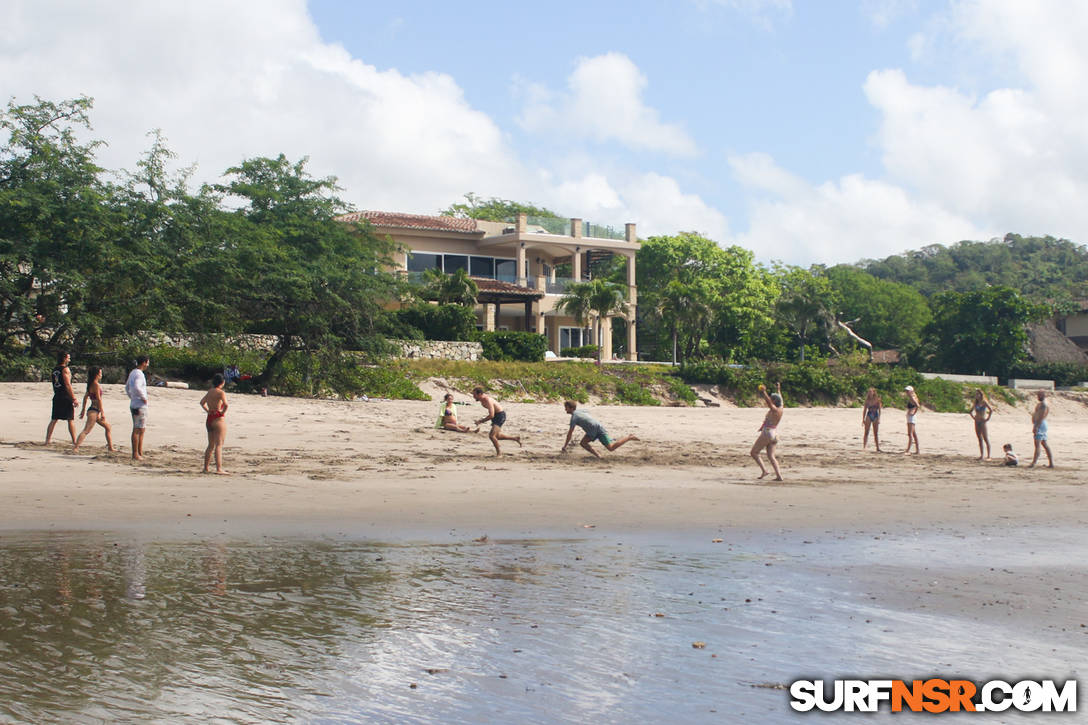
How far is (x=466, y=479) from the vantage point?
14.8 metres

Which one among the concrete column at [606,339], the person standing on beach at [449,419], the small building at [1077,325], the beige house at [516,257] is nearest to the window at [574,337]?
the beige house at [516,257]

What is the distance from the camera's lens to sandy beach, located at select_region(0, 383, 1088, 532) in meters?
11.9

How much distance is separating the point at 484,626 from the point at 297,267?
2253 cm

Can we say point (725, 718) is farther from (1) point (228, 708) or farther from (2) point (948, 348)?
(2) point (948, 348)

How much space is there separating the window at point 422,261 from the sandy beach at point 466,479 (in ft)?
86.7

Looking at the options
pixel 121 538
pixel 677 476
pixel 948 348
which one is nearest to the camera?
pixel 121 538

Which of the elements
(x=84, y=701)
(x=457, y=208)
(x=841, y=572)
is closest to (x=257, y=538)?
(x=84, y=701)

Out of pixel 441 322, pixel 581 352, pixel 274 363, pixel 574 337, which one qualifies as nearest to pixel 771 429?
pixel 274 363

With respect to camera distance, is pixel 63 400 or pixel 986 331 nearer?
pixel 63 400

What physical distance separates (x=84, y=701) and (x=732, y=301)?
2226 inches

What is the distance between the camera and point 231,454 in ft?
54.5

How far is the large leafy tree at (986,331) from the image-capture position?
54.3 m

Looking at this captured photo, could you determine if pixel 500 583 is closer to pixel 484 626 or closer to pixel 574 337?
pixel 484 626

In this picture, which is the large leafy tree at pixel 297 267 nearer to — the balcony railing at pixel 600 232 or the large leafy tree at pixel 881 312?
the balcony railing at pixel 600 232
